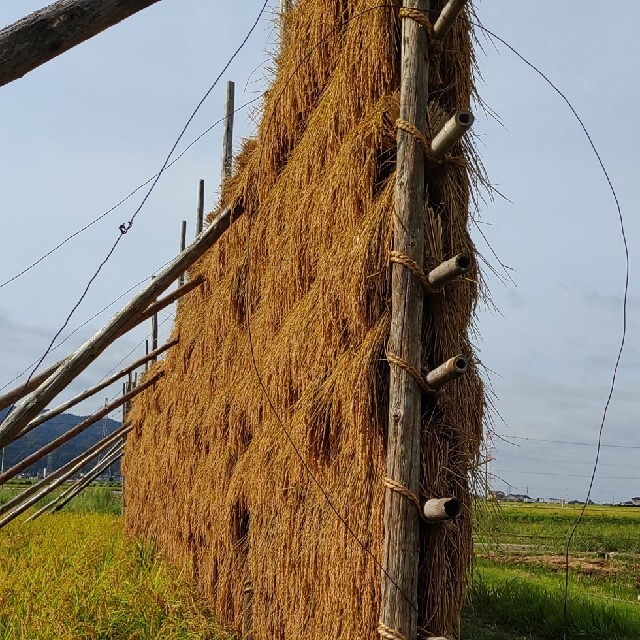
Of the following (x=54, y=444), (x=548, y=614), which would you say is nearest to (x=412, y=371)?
(x=54, y=444)

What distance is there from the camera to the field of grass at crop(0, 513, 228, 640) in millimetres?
5086

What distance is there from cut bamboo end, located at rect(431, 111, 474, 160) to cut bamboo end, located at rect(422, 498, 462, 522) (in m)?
1.32

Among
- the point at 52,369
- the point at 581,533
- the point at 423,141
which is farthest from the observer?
the point at 581,533

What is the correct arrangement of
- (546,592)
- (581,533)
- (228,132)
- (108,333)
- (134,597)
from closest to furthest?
(108,333) < (134,597) < (228,132) < (546,592) < (581,533)

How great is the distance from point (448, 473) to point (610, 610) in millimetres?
5834

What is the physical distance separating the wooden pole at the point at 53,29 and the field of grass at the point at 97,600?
3.93 metres

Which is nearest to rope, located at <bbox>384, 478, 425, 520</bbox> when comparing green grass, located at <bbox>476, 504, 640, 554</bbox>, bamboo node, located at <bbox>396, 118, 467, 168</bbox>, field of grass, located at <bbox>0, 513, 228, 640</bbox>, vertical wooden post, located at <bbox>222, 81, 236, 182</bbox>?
bamboo node, located at <bbox>396, 118, 467, 168</bbox>

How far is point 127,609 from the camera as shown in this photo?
550 centimetres

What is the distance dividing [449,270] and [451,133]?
529mm

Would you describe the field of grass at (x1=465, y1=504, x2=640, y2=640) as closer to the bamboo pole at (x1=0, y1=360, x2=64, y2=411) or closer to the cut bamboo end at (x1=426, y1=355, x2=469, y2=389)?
the cut bamboo end at (x1=426, y1=355, x2=469, y2=389)

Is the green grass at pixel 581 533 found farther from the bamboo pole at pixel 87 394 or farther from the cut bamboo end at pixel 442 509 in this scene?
the cut bamboo end at pixel 442 509

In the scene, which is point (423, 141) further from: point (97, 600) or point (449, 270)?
point (97, 600)

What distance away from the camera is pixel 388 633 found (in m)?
2.87

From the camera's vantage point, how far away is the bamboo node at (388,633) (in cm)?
286
